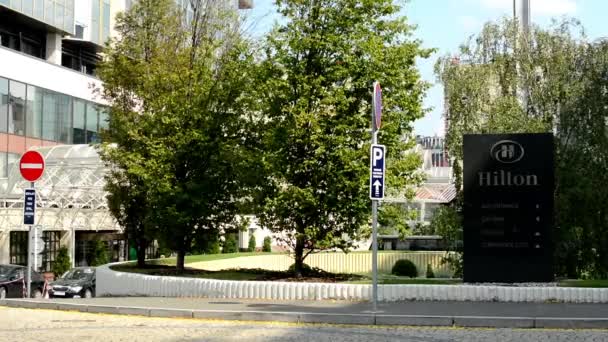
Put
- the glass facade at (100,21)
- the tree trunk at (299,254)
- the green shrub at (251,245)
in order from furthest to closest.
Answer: the green shrub at (251,245), the glass facade at (100,21), the tree trunk at (299,254)

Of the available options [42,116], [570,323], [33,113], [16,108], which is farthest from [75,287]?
[42,116]

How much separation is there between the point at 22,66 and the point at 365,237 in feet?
113

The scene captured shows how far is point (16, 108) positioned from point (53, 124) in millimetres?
4637

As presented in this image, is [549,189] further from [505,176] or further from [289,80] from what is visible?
[289,80]

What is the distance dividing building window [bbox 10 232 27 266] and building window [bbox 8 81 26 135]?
6429 millimetres

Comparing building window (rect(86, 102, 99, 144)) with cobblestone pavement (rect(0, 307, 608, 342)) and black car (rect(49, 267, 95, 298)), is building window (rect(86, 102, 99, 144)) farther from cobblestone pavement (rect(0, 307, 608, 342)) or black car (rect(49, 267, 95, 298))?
cobblestone pavement (rect(0, 307, 608, 342))

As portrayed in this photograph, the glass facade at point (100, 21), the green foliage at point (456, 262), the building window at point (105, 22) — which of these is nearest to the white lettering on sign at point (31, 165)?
the green foliage at point (456, 262)

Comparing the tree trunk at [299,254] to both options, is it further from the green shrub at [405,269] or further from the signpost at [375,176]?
the green shrub at [405,269]

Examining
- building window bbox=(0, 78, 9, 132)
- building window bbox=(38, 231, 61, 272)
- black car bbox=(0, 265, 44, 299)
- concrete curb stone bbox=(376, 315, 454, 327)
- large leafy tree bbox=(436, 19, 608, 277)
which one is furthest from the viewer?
building window bbox=(38, 231, 61, 272)

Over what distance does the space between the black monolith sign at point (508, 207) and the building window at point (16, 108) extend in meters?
36.8

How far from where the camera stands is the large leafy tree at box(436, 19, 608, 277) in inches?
1080

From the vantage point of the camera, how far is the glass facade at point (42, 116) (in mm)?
49553

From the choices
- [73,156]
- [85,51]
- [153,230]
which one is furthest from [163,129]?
[85,51]

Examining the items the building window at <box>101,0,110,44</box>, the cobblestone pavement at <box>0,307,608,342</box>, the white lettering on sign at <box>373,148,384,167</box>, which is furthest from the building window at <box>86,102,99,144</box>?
the white lettering on sign at <box>373,148,384,167</box>
